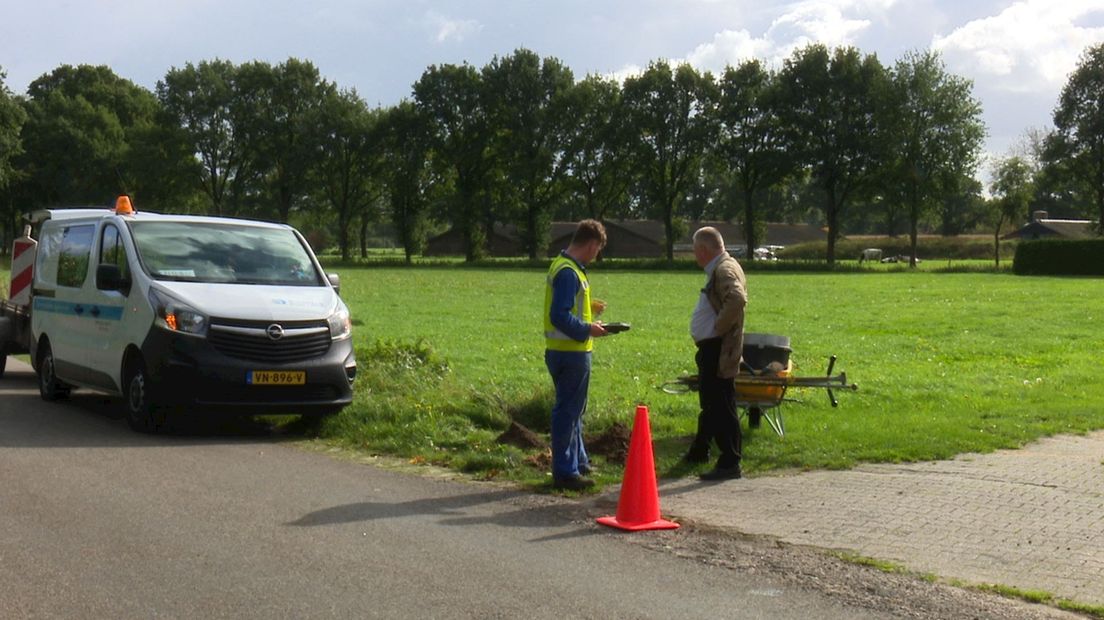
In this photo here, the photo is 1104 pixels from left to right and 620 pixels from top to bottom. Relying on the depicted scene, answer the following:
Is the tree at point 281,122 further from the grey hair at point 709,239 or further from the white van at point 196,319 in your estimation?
the grey hair at point 709,239

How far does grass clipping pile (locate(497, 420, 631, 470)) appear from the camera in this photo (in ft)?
31.7

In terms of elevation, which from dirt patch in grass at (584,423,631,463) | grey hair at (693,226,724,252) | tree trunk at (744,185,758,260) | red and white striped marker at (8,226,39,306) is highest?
tree trunk at (744,185,758,260)

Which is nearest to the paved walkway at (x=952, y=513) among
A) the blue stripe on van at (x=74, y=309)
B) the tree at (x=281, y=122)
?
the blue stripe on van at (x=74, y=309)

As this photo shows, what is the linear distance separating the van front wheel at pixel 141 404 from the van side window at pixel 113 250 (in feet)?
3.59

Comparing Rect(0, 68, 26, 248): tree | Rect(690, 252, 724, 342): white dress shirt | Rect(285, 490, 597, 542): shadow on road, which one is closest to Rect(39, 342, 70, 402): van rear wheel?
Rect(285, 490, 597, 542): shadow on road

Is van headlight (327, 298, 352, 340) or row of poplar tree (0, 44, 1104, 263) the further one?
row of poplar tree (0, 44, 1104, 263)

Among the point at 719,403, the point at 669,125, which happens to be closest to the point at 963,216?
the point at 669,125

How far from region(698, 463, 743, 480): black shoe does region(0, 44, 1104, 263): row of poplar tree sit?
73622 millimetres

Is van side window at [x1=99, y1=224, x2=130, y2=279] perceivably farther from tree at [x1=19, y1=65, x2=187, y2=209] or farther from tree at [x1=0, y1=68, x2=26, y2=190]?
tree at [x1=19, y1=65, x2=187, y2=209]

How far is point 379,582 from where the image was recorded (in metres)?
6.06

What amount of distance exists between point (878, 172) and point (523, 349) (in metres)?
63.3

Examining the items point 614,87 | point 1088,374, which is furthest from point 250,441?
point 614,87

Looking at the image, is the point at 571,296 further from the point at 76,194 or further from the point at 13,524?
the point at 76,194

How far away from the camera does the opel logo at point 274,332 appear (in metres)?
11.0
